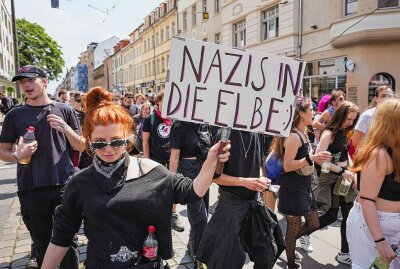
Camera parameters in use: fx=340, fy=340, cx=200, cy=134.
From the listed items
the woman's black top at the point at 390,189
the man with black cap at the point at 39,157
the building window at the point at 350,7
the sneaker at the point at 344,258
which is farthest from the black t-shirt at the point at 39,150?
the building window at the point at 350,7

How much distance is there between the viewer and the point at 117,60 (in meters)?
61.8

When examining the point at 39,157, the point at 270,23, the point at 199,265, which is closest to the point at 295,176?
the point at 199,265

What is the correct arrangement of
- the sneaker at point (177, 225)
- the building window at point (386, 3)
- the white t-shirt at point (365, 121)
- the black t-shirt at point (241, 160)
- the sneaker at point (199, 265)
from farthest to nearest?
the building window at point (386, 3), the sneaker at point (177, 225), the white t-shirt at point (365, 121), the sneaker at point (199, 265), the black t-shirt at point (241, 160)

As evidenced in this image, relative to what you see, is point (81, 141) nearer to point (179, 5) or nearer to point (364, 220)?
point (364, 220)

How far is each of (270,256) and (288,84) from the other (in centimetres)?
136

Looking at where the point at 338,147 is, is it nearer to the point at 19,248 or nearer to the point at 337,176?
the point at 337,176

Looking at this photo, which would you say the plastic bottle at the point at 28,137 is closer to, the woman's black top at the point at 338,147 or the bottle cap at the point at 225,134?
the bottle cap at the point at 225,134

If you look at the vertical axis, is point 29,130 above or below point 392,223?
above

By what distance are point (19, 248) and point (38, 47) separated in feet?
175

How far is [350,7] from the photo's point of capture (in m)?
13.4

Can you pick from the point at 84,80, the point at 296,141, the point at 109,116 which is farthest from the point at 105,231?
the point at 84,80

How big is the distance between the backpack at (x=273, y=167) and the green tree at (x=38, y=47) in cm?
4920

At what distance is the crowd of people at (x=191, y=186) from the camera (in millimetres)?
1791

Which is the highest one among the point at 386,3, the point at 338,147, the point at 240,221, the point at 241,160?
the point at 386,3
